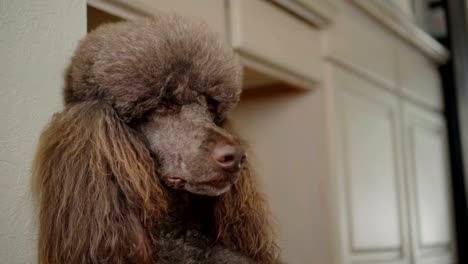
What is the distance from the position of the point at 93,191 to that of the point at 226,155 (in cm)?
19

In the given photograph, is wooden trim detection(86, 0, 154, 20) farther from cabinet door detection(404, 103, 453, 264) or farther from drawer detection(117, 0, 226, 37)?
cabinet door detection(404, 103, 453, 264)

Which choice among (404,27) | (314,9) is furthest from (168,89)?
(404,27)

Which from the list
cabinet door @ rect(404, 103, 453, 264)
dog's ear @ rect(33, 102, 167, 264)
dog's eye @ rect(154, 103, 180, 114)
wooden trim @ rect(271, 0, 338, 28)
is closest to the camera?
dog's ear @ rect(33, 102, 167, 264)

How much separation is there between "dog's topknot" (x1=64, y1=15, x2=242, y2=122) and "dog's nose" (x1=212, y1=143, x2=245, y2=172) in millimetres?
106

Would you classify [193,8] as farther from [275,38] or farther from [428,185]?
[428,185]

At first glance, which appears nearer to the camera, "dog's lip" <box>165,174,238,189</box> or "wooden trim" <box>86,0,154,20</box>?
"dog's lip" <box>165,174,238,189</box>

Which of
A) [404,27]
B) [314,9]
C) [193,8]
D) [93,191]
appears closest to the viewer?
[93,191]

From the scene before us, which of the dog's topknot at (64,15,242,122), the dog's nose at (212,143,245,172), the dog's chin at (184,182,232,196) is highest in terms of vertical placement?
the dog's topknot at (64,15,242,122)

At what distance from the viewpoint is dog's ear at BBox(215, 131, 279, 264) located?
997 mm

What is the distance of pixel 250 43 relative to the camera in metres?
1.44

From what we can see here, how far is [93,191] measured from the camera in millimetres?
827

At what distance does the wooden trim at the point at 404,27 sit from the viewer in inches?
82.1

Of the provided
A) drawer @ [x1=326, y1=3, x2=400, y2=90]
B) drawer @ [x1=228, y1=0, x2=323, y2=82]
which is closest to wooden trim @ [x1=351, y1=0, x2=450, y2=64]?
drawer @ [x1=326, y1=3, x2=400, y2=90]

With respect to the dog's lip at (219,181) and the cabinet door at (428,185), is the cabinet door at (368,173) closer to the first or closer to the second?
the cabinet door at (428,185)
